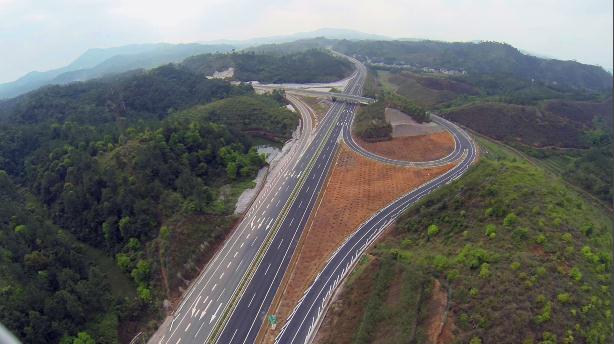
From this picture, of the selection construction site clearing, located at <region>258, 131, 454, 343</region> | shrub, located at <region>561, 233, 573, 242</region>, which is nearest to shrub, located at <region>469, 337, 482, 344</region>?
shrub, located at <region>561, 233, 573, 242</region>

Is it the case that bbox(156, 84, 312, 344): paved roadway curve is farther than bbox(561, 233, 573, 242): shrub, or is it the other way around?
bbox(156, 84, 312, 344): paved roadway curve

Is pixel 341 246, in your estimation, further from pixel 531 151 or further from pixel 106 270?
pixel 531 151

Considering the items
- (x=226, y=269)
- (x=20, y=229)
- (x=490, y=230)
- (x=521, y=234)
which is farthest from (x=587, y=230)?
(x=20, y=229)

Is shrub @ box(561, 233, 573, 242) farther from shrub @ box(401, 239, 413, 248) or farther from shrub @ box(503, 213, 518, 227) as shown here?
shrub @ box(401, 239, 413, 248)

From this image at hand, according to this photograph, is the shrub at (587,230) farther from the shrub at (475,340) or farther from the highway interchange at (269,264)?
the highway interchange at (269,264)

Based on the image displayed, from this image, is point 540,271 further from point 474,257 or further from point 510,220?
point 510,220
